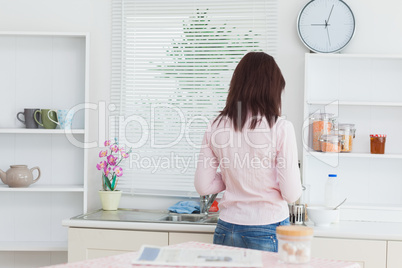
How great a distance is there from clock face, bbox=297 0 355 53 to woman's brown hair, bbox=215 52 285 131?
1.08m

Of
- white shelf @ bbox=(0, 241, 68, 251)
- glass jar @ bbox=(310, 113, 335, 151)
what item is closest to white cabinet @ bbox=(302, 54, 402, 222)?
glass jar @ bbox=(310, 113, 335, 151)

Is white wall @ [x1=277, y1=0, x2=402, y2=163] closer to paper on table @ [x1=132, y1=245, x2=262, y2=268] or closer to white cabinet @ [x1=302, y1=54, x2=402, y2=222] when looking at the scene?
white cabinet @ [x1=302, y1=54, x2=402, y2=222]

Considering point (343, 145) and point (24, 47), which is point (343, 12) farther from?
point (24, 47)

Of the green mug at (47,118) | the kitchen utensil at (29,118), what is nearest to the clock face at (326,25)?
the green mug at (47,118)

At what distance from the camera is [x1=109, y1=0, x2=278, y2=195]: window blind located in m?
3.32

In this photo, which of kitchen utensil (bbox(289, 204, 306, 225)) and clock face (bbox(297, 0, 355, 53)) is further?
clock face (bbox(297, 0, 355, 53))

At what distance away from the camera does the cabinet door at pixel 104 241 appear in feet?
9.35

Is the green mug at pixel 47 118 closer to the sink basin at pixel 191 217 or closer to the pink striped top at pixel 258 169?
the sink basin at pixel 191 217

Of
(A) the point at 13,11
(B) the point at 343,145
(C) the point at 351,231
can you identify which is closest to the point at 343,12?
(B) the point at 343,145

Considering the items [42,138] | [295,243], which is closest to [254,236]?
[295,243]

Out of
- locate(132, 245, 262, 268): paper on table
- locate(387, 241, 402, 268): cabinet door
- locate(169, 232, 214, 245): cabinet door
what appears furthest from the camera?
locate(169, 232, 214, 245): cabinet door

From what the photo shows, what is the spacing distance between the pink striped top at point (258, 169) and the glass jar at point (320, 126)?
1.00 meters

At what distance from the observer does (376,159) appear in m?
3.21

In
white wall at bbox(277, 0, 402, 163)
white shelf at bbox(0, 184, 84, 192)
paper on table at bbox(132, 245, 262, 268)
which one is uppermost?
white wall at bbox(277, 0, 402, 163)
